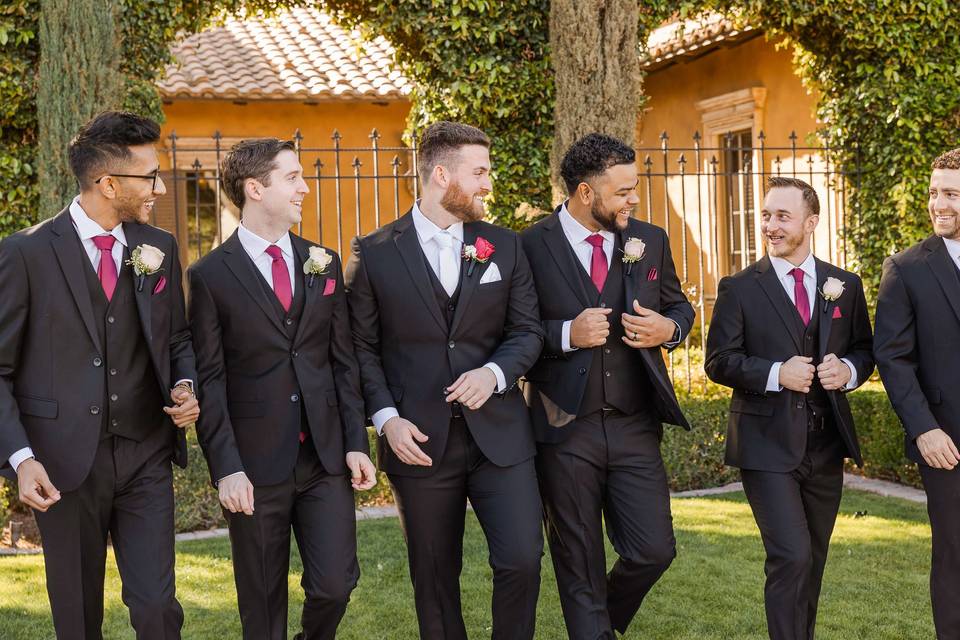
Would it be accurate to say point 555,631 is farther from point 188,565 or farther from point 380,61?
point 380,61

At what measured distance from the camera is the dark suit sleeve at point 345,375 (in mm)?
4500

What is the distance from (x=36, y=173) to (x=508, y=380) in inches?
214

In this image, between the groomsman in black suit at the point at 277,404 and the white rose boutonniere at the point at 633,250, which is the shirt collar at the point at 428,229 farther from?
the white rose boutonniere at the point at 633,250

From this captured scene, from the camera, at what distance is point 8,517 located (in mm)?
8203

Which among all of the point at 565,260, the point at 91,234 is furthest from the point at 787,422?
the point at 91,234

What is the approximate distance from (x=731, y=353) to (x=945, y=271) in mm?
953

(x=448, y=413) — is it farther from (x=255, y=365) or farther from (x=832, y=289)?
(x=832, y=289)

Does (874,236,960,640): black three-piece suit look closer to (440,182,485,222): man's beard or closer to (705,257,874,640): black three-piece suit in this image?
(705,257,874,640): black three-piece suit

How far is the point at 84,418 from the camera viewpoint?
4.02m

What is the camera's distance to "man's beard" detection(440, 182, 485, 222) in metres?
4.68

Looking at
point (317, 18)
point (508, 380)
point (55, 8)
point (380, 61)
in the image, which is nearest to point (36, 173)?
point (55, 8)

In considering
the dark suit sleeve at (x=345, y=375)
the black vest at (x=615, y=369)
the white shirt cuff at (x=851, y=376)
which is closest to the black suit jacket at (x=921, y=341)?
the white shirt cuff at (x=851, y=376)

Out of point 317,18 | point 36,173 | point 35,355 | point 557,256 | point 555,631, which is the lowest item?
point 555,631

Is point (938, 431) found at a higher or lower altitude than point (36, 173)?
lower
